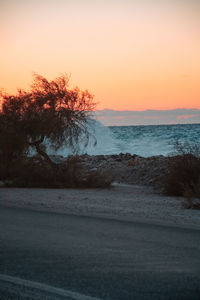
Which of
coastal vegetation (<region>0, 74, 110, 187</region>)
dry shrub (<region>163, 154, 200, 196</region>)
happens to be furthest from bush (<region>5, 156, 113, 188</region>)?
dry shrub (<region>163, 154, 200, 196</region>)

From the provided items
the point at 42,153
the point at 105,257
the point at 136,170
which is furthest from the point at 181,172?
the point at 105,257

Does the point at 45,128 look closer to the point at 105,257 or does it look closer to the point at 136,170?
the point at 136,170

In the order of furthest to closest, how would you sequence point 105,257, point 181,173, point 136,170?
point 136,170
point 181,173
point 105,257

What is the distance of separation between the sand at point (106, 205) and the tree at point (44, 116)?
10.3 feet

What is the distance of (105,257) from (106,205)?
24.6ft

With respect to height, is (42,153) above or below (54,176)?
above

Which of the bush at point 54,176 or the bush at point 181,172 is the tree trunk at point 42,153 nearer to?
the bush at point 54,176

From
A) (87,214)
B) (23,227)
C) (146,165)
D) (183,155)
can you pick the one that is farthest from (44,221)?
(146,165)

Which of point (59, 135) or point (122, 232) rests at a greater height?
point (59, 135)

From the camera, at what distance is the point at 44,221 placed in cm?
1049

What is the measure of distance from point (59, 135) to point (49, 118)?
0.95 m

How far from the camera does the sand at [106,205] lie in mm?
11608

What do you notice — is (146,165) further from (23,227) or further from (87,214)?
(23,227)

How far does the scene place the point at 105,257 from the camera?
6.88 metres
